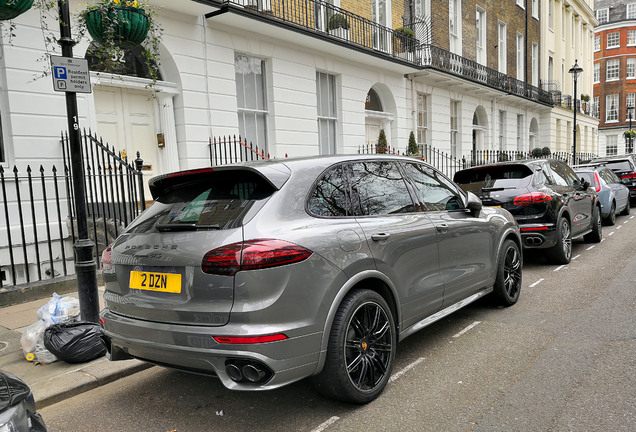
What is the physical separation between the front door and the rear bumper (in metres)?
6.82

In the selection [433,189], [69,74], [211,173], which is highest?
[69,74]

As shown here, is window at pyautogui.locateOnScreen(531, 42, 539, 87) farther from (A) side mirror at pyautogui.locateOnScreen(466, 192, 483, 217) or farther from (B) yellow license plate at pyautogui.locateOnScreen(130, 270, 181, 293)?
(B) yellow license plate at pyautogui.locateOnScreen(130, 270, 181, 293)

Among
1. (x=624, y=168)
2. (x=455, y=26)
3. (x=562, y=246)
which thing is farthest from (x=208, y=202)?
(x=455, y=26)

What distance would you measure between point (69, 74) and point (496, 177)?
20.9ft

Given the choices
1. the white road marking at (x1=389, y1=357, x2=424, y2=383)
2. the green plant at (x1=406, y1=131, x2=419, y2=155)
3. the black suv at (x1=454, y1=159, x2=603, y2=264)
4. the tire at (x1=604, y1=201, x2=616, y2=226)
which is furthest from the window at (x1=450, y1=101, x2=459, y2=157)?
the white road marking at (x1=389, y1=357, x2=424, y2=383)

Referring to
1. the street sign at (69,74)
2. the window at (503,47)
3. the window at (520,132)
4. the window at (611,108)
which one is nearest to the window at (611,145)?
the window at (611,108)

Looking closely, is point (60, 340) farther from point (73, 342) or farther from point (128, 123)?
point (128, 123)

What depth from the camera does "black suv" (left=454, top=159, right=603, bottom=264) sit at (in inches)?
290

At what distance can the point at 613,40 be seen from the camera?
5703 centimetres

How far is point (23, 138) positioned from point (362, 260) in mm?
6989

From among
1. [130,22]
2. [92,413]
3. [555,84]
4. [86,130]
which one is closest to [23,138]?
[86,130]

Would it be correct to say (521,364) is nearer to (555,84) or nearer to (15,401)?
(15,401)

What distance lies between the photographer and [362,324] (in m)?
3.33

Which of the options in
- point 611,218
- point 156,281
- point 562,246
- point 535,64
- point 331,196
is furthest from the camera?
point 535,64
